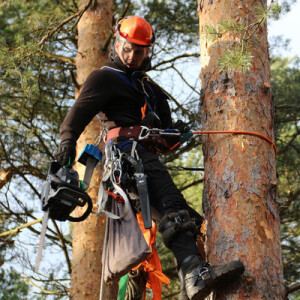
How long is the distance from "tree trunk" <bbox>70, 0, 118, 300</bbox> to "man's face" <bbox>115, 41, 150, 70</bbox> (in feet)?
7.29

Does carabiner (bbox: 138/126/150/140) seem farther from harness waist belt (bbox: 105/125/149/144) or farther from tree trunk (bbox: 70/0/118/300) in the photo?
tree trunk (bbox: 70/0/118/300)

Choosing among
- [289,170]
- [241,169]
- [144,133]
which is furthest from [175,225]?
[289,170]

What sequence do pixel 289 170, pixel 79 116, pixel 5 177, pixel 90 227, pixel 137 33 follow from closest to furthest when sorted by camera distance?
pixel 79 116 → pixel 137 33 → pixel 90 227 → pixel 5 177 → pixel 289 170

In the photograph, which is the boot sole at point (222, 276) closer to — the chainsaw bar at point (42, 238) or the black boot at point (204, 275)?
the black boot at point (204, 275)

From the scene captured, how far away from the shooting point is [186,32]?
24.4 feet

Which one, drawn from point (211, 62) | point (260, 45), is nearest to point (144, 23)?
point (211, 62)

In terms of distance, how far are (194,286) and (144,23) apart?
71.5 inches

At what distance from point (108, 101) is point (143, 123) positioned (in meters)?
0.27

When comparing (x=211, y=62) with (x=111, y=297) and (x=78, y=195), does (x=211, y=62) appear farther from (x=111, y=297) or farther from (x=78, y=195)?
(x=111, y=297)

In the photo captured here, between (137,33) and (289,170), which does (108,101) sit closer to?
(137,33)

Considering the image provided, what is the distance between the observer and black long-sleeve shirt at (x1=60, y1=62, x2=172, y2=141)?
130 inches

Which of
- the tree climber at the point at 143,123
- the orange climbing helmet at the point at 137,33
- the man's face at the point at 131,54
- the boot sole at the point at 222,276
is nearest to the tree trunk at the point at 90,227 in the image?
the tree climber at the point at 143,123

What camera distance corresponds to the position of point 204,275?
2.77m

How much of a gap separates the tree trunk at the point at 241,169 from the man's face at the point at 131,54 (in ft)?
1.43
